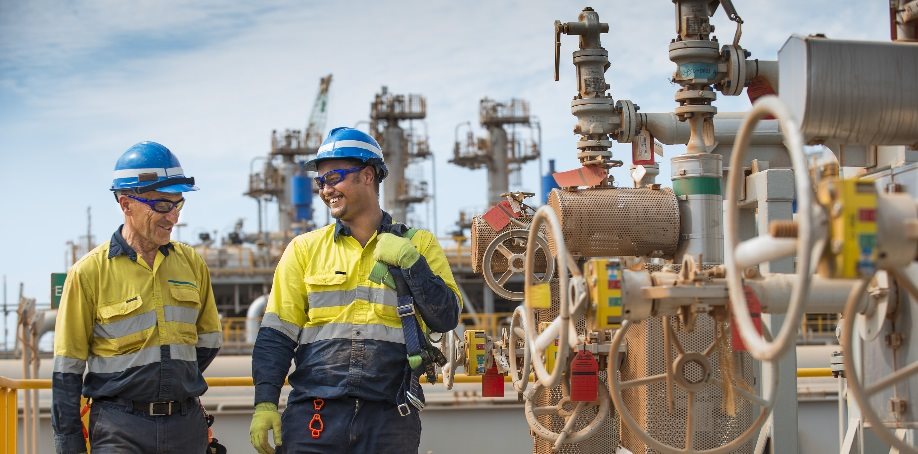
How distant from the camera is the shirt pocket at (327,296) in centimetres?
446

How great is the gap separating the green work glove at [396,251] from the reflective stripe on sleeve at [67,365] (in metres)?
1.31

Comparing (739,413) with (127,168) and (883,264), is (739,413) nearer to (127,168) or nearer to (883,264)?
(883,264)

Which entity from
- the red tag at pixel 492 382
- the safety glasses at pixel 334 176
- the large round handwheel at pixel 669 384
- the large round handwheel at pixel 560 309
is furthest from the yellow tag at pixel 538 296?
the red tag at pixel 492 382

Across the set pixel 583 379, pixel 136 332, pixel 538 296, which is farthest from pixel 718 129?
pixel 136 332

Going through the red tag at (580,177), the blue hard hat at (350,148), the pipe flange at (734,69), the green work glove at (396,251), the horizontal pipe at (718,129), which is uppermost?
the pipe flange at (734,69)

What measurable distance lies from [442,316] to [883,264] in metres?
2.10

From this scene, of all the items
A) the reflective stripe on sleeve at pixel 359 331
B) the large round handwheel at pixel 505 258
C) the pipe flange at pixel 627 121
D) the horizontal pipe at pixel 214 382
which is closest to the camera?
the reflective stripe on sleeve at pixel 359 331

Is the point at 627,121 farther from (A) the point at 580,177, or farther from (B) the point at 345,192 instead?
(B) the point at 345,192

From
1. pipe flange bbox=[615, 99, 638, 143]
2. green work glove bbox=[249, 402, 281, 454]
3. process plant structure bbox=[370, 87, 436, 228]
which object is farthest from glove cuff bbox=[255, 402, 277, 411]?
process plant structure bbox=[370, 87, 436, 228]

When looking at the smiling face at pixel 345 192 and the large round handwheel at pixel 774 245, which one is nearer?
the large round handwheel at pixel 774 245

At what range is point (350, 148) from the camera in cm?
452

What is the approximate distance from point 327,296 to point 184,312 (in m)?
0.75

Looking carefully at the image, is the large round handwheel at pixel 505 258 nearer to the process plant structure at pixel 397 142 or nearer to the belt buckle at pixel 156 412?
the belt buckle at pixel 156 412

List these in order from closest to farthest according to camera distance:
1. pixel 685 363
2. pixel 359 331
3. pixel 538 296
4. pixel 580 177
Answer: pixel 538 296 → pixel 685 363 → pixel 359 331 → pixel 580 177
